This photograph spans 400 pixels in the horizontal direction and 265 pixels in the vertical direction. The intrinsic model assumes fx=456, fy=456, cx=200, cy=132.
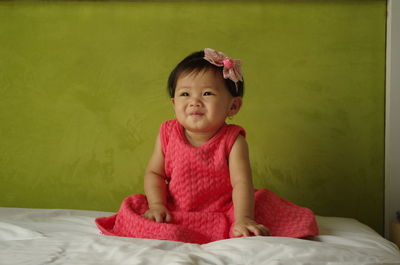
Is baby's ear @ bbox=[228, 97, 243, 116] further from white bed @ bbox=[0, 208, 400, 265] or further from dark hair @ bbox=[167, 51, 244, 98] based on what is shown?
white bed @ bbox=[0, 208, 400, 265]

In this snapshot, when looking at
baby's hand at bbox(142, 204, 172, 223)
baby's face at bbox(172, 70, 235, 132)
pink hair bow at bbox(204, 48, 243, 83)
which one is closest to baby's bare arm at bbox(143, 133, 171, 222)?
baby's hand at bbox(142, 204, 172, 223)

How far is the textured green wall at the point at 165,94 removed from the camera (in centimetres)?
162

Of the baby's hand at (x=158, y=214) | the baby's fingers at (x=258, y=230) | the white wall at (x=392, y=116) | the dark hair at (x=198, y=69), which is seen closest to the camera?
the baby's fingers at (x=258, y=230)

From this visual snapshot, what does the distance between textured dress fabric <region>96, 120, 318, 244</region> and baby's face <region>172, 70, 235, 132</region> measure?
62 millimetres

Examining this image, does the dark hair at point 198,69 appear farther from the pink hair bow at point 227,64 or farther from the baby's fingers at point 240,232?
the baby's fingers at point 240,232

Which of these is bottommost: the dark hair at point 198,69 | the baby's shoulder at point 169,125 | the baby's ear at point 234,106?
the baby's shoulder at point 169,125

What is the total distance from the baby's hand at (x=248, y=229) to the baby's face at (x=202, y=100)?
1.00ft

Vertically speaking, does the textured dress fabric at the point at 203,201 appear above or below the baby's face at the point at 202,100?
below

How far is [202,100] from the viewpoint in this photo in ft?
4.21

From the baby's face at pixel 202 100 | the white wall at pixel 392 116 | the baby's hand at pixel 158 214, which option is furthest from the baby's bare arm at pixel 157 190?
the white wall at pixel 392 116

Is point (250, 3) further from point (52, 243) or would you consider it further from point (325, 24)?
point (52, 243)

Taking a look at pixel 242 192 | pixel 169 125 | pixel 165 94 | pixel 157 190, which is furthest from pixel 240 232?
pixel 165 94

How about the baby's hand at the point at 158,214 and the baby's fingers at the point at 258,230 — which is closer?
the baby's fingers at the point at 258,230

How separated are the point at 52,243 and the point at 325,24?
118 centimetres
